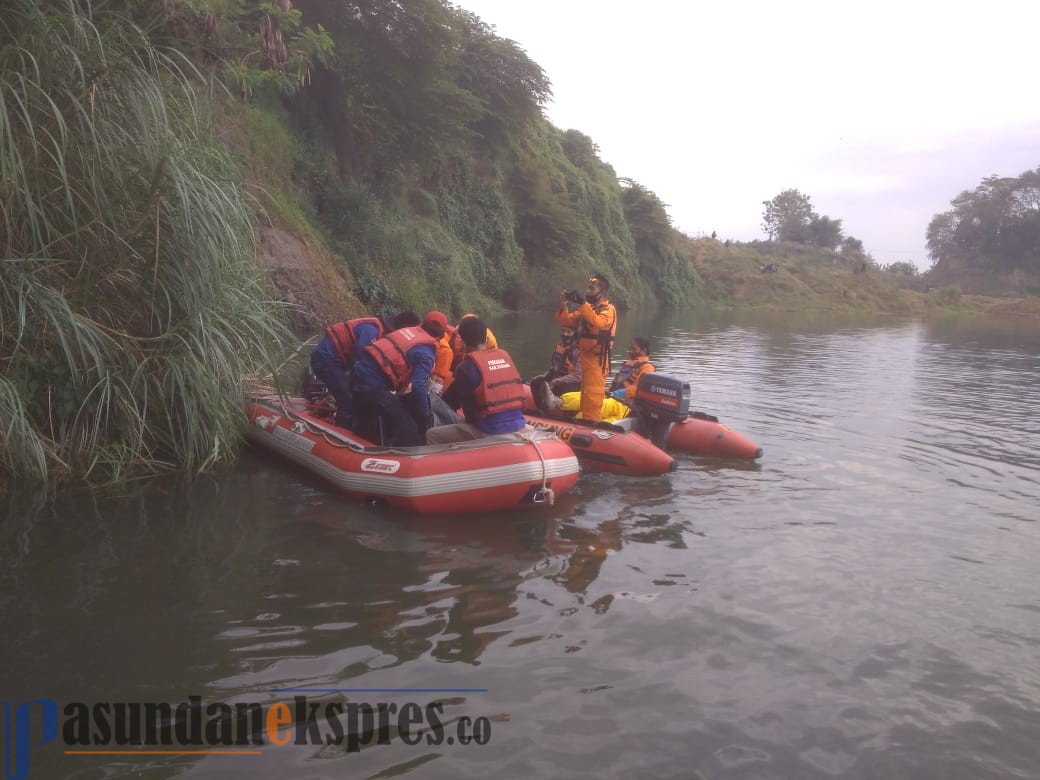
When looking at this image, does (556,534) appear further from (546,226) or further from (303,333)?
(546,226)

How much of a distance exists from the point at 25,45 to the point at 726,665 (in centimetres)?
614

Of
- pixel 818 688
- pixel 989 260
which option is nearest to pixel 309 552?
pixel 818 688

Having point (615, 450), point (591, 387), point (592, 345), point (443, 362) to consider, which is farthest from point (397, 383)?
point (591, 387)

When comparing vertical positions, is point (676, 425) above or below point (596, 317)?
below

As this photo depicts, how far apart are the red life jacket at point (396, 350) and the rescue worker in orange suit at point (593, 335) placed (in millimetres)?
2036

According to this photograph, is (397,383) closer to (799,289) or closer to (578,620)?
(578,620)

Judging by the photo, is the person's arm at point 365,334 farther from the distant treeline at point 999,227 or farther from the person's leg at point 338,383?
the distant treeline at point 999,227

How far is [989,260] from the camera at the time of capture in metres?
67.8

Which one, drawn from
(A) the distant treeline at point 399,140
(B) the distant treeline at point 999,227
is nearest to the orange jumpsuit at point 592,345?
(A) the distant treeline at point 399,140

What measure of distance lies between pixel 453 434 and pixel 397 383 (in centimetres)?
64

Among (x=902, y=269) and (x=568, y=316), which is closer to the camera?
(x=568, y=316)

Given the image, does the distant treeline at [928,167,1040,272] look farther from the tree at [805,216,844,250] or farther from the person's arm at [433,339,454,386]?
the person's arm at [433,339,454,386]

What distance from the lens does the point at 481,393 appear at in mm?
6605

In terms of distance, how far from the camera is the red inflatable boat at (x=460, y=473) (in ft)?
20.0
